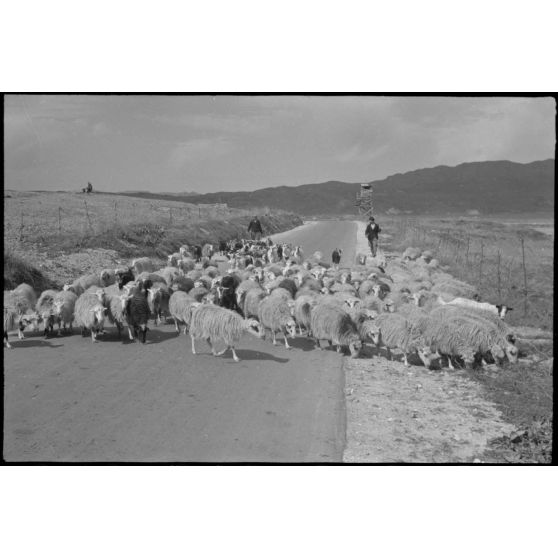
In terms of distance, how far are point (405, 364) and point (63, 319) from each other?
24.2ft

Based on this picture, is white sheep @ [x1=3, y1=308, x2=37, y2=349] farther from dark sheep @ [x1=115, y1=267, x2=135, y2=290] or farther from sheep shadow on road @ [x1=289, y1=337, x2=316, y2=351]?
sheep shadow on road @ [x1=289, y1=337, x2=316, y2=351]

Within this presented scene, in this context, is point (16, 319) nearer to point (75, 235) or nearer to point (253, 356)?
point (253, 356)

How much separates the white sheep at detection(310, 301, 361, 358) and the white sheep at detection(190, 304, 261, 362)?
1393 millimetres

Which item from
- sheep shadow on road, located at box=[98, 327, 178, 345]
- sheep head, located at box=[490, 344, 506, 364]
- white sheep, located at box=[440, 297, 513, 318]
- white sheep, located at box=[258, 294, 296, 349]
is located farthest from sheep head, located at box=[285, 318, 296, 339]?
sheep head, located at box=[490, 344, 506, 364]

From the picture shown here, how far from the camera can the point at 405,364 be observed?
1020cm

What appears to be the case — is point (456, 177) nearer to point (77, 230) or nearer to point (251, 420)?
point (251, 420)

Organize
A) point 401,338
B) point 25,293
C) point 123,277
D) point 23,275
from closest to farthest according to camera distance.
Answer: point 401,338
point 25,293
point 23,275
point 123,277

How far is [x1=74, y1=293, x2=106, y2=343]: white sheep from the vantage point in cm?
1097

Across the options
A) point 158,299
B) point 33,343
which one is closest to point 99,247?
point 158,299

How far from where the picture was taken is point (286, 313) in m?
11.7

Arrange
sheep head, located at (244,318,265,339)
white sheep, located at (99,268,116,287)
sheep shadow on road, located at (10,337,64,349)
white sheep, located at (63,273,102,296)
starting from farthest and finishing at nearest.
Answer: white sheep, located at (99,268,116,287), white sheep, located at (63,273,102,296), sheep head, located at (244,318,265,339), sheep shadow on road, located at (10,337,64,349)

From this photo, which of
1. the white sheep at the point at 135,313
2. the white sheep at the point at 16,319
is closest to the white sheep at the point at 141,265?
the white sheep at the point at 135,313

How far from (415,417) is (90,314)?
708cm

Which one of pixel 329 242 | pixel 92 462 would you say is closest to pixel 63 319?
pixel 92 462
